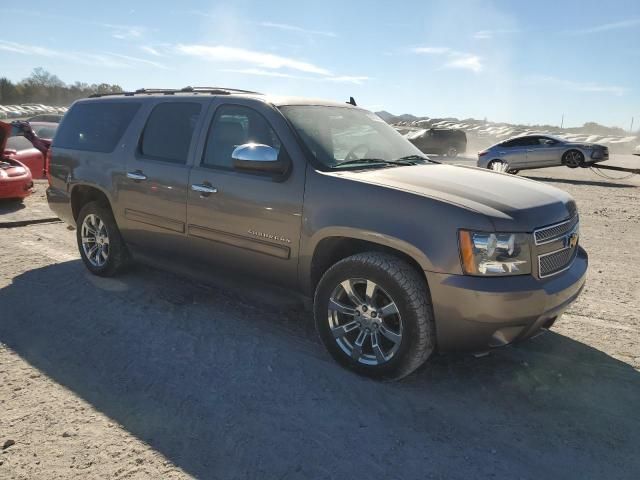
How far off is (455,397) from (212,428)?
4.93 ft

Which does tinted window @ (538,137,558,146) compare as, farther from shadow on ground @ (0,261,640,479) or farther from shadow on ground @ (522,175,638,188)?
shadow on ground @ (0,261,640,479)

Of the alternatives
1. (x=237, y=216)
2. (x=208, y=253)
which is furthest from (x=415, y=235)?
(x=208, y=253)

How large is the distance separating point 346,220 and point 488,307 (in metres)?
1.02

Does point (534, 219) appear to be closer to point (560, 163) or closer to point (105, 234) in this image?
point (105, 234)

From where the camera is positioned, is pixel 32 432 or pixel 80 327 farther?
pixel 80 327

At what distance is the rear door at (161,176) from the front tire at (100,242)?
Answer: 10.7 inches

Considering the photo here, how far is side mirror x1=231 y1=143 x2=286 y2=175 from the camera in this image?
357 cm

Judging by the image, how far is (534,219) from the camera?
311 cm

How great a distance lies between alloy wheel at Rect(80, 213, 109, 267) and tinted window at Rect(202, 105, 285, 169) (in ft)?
5.73

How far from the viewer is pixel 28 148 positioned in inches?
451

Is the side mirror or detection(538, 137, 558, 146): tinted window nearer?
the side mirror

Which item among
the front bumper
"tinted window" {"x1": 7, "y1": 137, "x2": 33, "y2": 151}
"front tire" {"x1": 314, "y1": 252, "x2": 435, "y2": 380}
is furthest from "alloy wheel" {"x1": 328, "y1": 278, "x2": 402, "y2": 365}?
"tinted window" {"x1": 7, "y1": 137, "x2": 33, "y2": 151}

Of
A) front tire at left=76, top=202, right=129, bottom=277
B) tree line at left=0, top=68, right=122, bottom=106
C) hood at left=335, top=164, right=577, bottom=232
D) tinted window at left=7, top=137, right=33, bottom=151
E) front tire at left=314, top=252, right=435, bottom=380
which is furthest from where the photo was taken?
tree line at left=0, top=68, right=122, bottom=106

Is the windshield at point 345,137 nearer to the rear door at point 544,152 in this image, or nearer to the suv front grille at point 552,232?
the suv front grille at point 552,232
